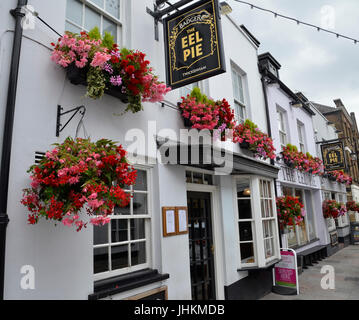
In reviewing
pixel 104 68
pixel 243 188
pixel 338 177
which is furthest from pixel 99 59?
pixel 338 177

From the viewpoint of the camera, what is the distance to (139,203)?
444cm

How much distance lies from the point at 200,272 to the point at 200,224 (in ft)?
3.22

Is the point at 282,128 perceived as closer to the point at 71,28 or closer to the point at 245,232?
the point at 245,232

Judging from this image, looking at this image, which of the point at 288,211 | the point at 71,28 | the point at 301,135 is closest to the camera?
the point at 71,28

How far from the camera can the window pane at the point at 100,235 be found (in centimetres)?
369

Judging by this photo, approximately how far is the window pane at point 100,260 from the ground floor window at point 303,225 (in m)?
7.74

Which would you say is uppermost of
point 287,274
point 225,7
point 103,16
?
point 225,7

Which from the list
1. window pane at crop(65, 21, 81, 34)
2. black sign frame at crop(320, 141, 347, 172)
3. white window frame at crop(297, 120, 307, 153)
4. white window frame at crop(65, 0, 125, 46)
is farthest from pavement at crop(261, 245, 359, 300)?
window pane at crop(65, 21, 81, 34)

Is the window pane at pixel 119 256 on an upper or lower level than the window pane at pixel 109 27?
lower

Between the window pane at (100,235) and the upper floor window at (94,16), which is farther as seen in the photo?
the upper floor window at (94,16)

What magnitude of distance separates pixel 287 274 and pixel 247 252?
1.57 metres

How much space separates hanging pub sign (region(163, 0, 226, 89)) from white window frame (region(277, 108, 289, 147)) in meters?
6.93

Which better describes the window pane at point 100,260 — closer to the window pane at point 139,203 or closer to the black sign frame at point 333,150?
the window pane at point 139,203

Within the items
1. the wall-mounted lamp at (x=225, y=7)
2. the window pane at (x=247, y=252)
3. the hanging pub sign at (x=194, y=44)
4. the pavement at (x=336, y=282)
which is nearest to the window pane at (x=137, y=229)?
the hanging pub sign at (x=194, y=44)
